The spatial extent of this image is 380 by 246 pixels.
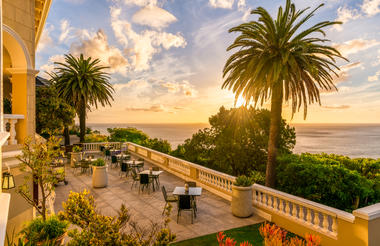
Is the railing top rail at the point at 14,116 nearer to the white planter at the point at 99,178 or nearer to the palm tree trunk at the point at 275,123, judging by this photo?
the white planter at the point at 99,178

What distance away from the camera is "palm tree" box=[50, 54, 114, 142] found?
78.2ft

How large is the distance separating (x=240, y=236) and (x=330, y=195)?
834 centimetres

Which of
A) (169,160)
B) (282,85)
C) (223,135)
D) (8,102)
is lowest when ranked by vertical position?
(169,160)

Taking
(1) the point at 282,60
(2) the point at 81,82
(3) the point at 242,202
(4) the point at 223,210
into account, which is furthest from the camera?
(2) the point at 81,82

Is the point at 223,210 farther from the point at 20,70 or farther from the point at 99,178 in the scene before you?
the point at 20,70

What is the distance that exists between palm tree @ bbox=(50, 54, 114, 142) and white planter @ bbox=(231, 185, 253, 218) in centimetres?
2054

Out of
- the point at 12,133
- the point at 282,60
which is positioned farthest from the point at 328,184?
the point at 12,133

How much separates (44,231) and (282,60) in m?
11.4

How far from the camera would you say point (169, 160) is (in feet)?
54.4

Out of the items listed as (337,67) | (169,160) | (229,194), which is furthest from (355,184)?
(169,160)

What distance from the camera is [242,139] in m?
18.0

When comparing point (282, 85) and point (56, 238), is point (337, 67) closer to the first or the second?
point (282, 85)

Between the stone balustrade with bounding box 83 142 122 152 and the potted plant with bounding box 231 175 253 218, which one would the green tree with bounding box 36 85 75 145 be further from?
the potted plant with bounding box 231 175 253 218

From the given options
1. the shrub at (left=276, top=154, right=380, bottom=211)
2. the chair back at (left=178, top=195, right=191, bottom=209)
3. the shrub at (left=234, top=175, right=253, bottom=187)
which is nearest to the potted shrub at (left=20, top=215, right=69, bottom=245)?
the chair back at (left=178, top=195, right=191, bottom=209)
